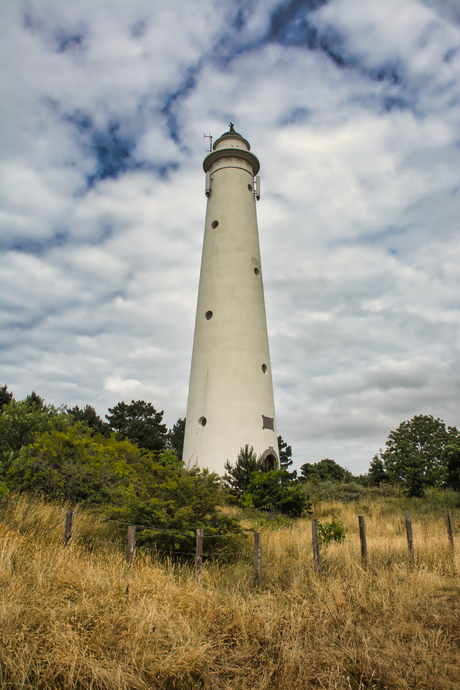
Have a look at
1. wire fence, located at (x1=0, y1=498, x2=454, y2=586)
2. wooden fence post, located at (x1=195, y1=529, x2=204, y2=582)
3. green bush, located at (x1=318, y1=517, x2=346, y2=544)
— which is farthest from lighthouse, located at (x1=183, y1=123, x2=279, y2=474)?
wooden fence post, located at (x1=195, y1=529, x2=204, y2=582)

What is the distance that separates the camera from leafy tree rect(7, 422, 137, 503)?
12.1m

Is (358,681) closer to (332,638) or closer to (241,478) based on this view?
(332,638)

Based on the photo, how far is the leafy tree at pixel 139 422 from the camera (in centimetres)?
3449

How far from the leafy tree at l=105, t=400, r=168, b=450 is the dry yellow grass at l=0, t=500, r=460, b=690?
2675 cm

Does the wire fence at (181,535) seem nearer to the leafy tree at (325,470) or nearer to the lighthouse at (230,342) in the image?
the lighthouse at (230,342)

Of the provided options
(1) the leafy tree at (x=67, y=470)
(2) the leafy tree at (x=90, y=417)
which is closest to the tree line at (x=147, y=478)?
(1) the leafy tree at (x=67, y=470)

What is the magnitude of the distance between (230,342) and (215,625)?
15054mm

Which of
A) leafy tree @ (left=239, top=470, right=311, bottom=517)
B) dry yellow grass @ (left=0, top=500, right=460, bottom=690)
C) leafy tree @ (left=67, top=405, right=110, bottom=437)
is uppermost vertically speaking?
leafy tree @ (left=67, top=405, right=110, bottom=437)

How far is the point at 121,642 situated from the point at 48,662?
71 centimetres

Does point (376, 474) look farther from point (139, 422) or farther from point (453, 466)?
Answer: point (139, 422)

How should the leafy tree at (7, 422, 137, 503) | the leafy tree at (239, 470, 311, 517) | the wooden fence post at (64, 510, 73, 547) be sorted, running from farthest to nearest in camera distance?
the leafy tree at (239, 470, 311, 517)
the leafy tree at (7, 422, 137, 503)
the wooden fence post at (64, 510, 73, 547)

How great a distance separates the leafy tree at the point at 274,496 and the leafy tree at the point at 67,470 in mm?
4257

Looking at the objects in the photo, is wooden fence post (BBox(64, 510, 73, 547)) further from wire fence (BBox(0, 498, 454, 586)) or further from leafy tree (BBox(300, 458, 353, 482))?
leafy tree (BBox(300, 458, 353, 482))

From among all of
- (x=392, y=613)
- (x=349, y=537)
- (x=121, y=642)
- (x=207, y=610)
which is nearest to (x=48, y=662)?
(x=121, y=642)
